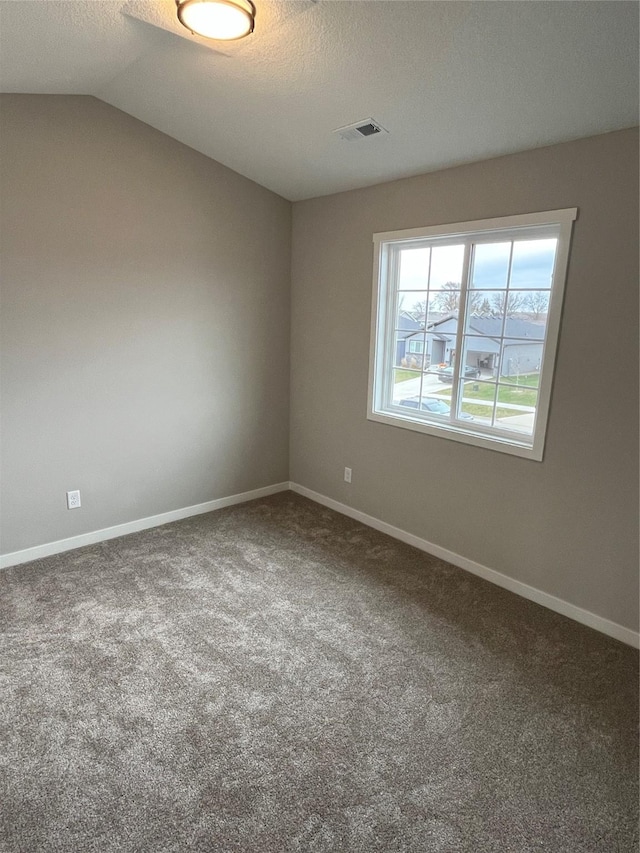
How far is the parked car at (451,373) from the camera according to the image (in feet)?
9.70

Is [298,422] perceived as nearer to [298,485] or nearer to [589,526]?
[298,485]

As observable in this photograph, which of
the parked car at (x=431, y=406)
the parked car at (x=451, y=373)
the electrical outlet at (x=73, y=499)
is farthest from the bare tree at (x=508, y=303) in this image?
the electrical outlet at (x=73, y=499)

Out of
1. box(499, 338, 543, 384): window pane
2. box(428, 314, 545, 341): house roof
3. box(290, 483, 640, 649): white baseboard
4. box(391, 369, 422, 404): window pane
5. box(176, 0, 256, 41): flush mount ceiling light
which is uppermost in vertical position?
box(176, 0, 256, 41): flush mount ceiling light

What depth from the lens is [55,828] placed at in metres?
1.49

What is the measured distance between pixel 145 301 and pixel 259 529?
177 centimetres

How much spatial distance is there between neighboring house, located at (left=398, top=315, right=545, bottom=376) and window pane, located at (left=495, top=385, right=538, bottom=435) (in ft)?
0.34

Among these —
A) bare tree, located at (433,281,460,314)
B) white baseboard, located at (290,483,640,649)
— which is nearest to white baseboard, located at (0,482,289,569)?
white baseboard, located at (290,483,640,649)

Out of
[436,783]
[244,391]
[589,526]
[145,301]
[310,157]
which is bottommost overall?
[436,783]

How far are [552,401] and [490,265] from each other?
0.87 m

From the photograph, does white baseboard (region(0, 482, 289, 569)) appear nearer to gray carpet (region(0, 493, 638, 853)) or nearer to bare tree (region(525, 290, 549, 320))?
gray carpet (region(0, 493, 638, 853))

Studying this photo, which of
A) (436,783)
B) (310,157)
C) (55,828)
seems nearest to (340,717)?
(436,783)

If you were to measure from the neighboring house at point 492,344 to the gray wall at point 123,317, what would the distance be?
141cm

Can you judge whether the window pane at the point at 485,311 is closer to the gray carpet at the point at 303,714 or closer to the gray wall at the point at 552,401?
the gray wall at the point at 552,401

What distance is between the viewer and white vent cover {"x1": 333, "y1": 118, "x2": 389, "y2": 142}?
2.50m
